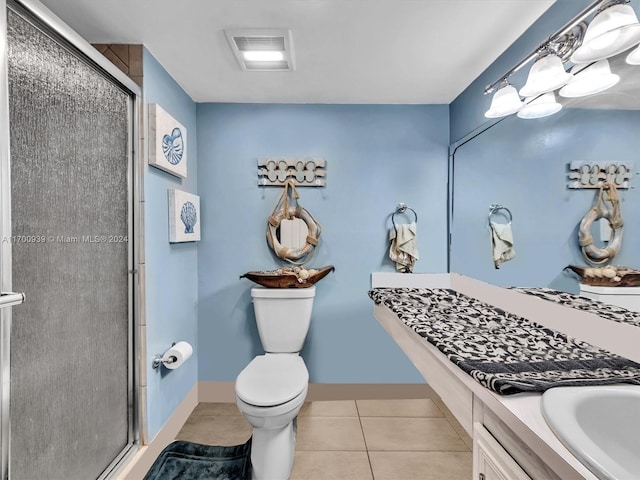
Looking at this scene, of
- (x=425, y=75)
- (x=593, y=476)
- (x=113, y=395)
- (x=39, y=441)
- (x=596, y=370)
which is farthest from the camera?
(x=425, y=75)

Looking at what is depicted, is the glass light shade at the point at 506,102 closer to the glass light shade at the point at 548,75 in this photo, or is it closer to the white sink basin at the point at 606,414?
the glass light shade at the point at 548,75

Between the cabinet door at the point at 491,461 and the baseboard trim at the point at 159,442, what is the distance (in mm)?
1517

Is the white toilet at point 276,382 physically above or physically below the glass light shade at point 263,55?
below

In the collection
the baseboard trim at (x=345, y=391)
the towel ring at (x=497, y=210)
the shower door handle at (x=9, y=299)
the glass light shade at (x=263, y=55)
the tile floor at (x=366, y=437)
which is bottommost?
the tile floor at (x=366, y=437)

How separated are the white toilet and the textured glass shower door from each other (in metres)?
0.62

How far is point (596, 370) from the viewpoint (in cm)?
97

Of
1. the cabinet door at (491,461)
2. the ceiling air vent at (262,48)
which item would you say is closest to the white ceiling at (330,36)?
the ceiling air vent at (262,48)

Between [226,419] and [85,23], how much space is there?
7.58 ft

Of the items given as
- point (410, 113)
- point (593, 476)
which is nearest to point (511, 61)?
point (410, 113)

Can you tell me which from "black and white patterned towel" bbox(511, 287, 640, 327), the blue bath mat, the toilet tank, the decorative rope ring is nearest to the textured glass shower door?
the blue bath mat

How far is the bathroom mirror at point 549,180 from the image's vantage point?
1098mm

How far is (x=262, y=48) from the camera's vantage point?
1811 mm

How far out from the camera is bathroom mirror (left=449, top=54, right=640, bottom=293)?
3.60 ft

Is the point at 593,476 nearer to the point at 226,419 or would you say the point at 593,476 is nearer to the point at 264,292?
the point at 264,292
